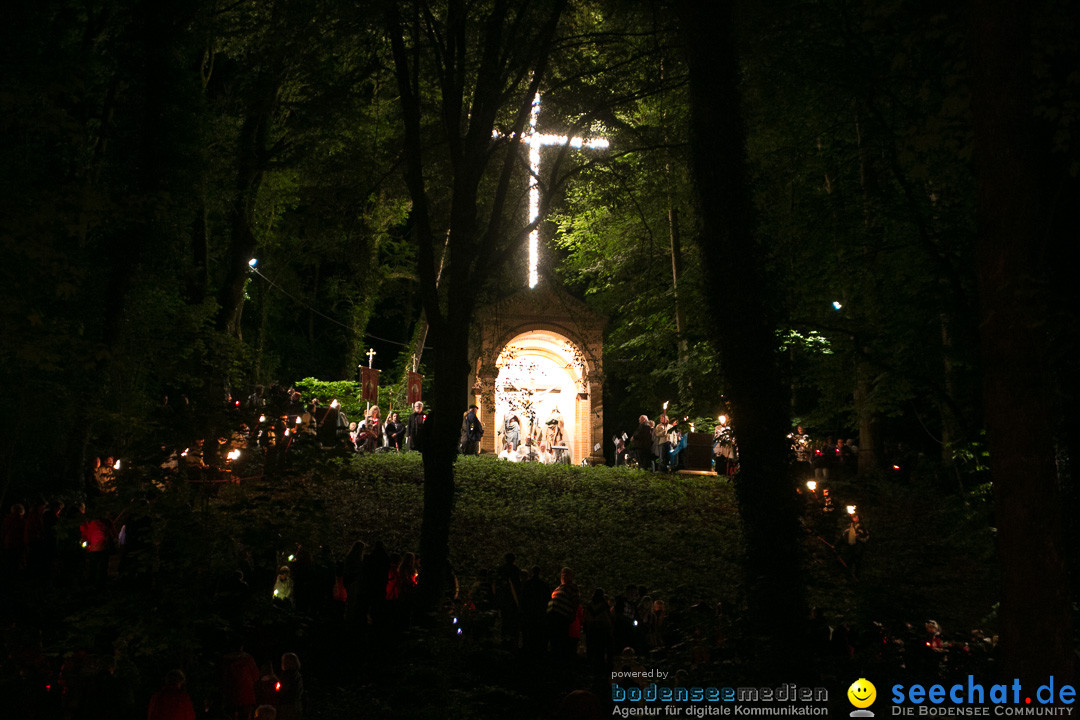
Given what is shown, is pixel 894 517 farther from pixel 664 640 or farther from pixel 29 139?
pixel 29 139

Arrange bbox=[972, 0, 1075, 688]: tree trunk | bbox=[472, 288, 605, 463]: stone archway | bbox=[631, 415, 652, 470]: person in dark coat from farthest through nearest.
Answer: bbox=[472, 288, 605, 463]: stone archway → bbox=[631, 415, 652, 470]: person in dark coat → bbox=[972, 0, 1075, 688]: tree trunk

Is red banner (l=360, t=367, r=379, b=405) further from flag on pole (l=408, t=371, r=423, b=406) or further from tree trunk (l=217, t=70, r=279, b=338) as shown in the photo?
tree trunk (l=217, t=70, r=279, b=338)

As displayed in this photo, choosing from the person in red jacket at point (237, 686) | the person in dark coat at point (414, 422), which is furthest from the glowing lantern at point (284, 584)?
the person in dark coat at point (414, 422)

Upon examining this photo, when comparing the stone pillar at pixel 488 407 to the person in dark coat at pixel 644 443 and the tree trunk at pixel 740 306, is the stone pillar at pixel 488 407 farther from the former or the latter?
the tree trunk at pixel 740 306

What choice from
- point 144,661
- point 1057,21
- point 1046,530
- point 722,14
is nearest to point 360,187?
point 722,14

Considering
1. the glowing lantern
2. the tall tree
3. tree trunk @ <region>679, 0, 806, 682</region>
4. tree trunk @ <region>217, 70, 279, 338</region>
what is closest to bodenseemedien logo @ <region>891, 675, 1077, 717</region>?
tree trunk @ <region>679, 0, 806, 682</region>

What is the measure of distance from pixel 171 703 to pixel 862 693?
18.1ft

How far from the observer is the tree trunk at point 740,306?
8.00 metres

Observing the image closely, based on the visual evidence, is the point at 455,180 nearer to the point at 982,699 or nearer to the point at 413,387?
the point at 982,699

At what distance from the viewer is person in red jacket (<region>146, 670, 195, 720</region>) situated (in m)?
6.74

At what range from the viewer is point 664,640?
32.2 ft

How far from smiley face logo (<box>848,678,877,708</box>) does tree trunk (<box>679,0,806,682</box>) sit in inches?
57.5

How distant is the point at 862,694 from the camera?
6.28 m

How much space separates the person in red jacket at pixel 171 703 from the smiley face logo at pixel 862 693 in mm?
5276
